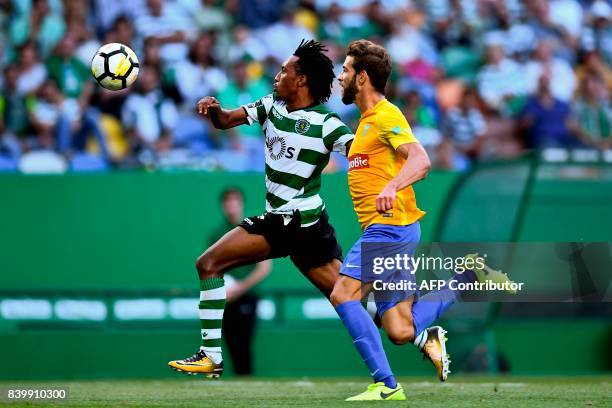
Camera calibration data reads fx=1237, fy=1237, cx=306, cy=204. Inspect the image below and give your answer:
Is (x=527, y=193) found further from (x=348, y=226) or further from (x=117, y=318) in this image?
(x=117, y=318)

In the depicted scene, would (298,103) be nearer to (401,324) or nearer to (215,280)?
(215,280)

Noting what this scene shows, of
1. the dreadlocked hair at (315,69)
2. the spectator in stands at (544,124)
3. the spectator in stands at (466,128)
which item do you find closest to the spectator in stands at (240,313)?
the spectator in stands at (466,128)

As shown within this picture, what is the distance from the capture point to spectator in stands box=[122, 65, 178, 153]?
14206 millimetres

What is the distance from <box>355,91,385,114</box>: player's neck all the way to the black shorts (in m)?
0.95

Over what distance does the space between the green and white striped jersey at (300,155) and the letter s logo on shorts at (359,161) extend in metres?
0.39

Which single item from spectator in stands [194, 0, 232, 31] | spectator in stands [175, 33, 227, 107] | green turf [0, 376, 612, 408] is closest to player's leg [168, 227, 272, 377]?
green turf [0, 376, 612, 408]

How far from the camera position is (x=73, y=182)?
13047mm

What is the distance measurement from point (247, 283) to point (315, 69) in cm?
438

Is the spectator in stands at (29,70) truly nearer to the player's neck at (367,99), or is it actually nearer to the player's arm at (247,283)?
the player's arm at (247,283)

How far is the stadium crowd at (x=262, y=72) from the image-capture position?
14125 millimetres

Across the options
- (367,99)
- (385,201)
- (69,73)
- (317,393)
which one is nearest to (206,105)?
(367,99)

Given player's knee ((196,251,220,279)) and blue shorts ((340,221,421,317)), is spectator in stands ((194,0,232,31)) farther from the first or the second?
blue shorts ((340,221,421,317))

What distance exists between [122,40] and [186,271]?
3.48 meters

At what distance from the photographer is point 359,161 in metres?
8.41
